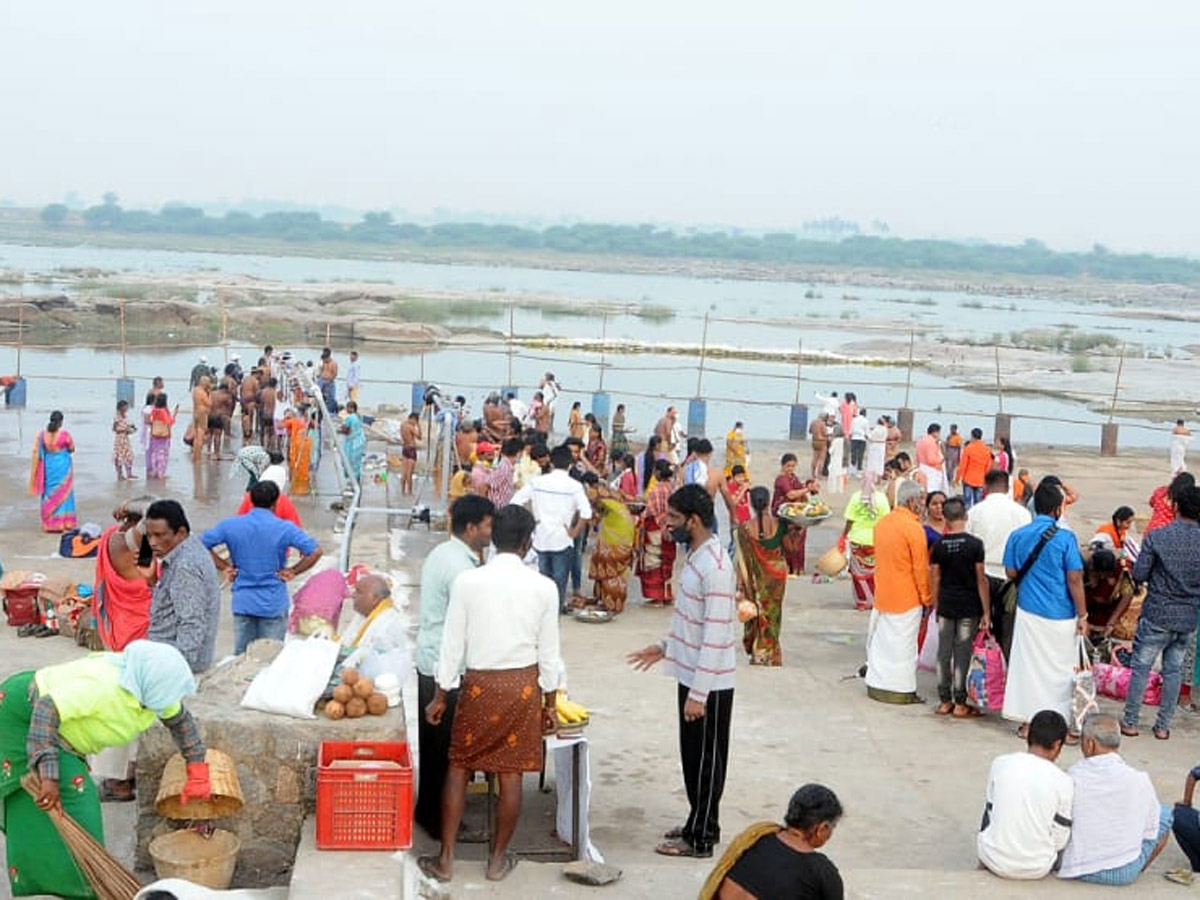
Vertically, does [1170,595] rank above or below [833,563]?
above

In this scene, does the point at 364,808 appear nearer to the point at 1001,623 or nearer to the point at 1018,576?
the point at 1018,576

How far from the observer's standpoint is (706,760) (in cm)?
646

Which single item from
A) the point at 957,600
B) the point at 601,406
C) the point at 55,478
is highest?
the point at 957,600

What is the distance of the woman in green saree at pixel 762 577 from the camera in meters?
9.91

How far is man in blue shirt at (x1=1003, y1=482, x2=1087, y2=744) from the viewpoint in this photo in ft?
28.1

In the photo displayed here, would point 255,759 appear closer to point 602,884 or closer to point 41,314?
point 602,884

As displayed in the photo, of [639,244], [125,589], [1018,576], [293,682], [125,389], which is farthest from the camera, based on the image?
[639,244]

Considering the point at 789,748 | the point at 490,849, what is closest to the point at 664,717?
the point at 789,748

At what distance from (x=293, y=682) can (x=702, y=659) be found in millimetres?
1740

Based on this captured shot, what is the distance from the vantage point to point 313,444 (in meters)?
18.4

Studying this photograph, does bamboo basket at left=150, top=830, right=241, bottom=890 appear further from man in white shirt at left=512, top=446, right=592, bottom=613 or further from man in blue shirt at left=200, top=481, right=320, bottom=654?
man in white shirt at left=512, top=446, right=592, bottom=613

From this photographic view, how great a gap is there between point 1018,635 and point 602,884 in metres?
3.83

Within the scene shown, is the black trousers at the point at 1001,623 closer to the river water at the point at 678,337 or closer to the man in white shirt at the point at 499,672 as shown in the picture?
the man in white shirt at the point at 499,672

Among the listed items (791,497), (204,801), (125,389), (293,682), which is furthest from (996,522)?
(125,389)
